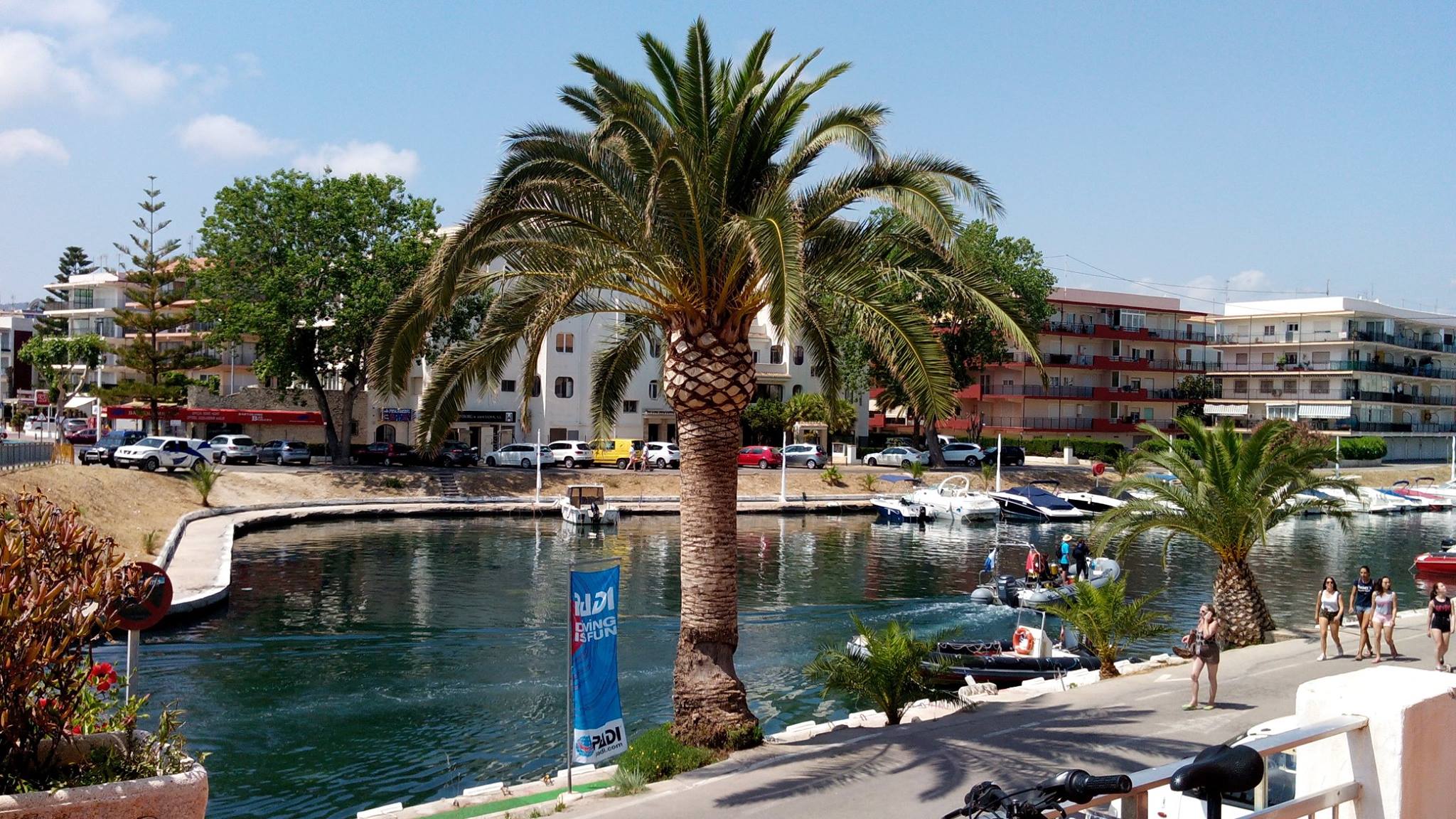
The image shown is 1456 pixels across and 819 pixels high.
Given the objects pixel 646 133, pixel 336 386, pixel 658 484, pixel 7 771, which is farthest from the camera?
pixel 336 386

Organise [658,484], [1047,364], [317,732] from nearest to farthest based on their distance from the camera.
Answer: [317,732] < [658,484] < [1047,364]

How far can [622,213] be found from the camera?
574 inches

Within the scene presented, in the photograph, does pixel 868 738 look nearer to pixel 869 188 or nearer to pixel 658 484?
pixel 869 188

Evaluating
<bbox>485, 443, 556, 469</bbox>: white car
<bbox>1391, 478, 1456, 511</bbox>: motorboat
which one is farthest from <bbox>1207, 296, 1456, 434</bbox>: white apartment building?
<bbox>485, 443, 556, 469</bbox>: white car

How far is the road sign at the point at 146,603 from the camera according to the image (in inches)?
304

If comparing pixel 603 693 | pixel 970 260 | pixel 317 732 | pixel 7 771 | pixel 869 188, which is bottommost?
pixel 317 732

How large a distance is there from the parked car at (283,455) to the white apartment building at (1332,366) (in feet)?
209

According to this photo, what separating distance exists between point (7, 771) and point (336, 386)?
2738 inches

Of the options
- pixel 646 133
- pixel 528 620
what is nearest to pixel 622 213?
pixel 646 133

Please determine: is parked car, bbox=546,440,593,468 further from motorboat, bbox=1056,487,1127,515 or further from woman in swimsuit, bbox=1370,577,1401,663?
woman in swimsuit, bbox=1370,577,1401,663

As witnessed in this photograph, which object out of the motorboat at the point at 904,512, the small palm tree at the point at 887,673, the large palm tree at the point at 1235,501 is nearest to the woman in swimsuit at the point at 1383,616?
the large palm tree at the point at 1235,501

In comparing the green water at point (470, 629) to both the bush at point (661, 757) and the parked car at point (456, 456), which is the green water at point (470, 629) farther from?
the parked car at point (456, 456)

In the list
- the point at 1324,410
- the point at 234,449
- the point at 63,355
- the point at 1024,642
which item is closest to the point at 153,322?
the point at 234,449

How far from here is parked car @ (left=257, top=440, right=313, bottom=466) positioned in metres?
60.4
